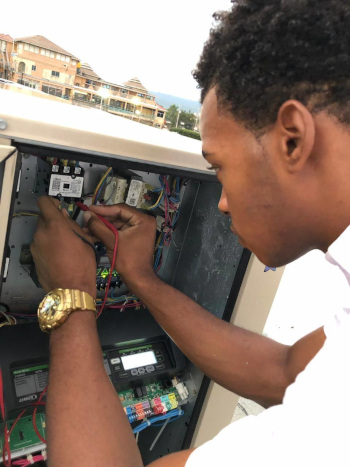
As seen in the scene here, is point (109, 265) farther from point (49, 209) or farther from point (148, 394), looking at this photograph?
point (148, 394)

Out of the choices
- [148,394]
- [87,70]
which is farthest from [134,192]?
[87,70]

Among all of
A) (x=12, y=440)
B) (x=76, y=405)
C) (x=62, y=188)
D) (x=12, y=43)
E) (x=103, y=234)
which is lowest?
(x=12, y=440)

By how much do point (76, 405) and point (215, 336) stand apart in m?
0.42

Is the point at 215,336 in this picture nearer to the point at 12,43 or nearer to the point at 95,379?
the point at 95,379

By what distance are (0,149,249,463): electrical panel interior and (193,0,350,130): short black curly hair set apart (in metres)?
0.31

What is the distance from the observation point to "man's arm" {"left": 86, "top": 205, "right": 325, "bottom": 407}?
88 cm

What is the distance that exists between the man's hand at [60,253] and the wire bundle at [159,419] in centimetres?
54

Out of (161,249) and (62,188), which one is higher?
(62,188)


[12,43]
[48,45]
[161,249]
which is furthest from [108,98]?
[161,249]

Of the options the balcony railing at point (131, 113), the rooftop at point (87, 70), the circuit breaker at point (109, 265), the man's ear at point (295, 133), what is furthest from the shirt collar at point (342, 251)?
the rooftop at point (87, 70)

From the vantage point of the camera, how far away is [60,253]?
80 cm

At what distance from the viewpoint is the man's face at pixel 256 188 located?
52 cm

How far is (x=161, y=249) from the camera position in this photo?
123cm

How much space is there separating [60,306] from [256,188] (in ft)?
1.56
